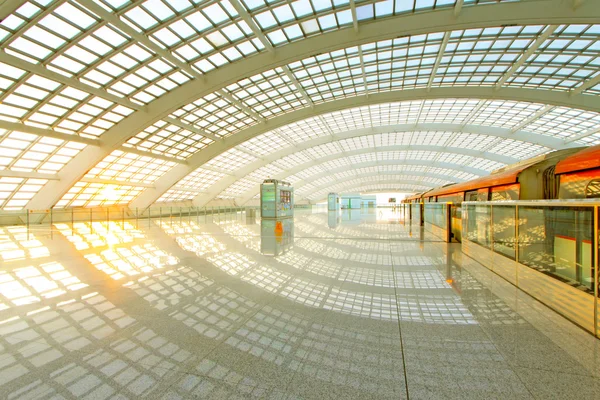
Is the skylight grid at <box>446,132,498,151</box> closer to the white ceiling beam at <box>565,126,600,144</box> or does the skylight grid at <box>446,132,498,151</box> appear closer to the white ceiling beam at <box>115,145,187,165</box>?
the white ceiling beam at <box>565,126,600,144</box>

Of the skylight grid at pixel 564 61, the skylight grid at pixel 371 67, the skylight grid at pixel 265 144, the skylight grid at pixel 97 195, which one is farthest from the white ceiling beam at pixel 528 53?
the skylight grid at pixel 97 195

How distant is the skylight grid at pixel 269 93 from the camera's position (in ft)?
88.6

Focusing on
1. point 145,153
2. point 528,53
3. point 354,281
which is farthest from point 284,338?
point 145,153

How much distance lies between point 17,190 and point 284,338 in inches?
1569

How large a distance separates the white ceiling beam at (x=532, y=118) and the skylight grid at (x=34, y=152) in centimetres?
4823

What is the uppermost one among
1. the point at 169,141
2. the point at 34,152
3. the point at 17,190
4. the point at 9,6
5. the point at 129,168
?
the point at 9,6

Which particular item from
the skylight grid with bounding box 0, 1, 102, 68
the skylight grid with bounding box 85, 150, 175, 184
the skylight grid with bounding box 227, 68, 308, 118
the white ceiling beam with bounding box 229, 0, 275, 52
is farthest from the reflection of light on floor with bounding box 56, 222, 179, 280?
the skylight grid with bounding box 85, 150, 175, 184

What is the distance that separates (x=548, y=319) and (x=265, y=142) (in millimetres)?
42050

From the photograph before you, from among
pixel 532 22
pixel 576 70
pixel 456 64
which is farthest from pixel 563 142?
pixel 532 22

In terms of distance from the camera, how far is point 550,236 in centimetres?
416

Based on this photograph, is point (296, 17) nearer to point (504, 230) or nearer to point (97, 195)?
point (504, 230)

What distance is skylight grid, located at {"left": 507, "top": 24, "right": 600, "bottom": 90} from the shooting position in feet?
70.7

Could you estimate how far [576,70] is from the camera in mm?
25891

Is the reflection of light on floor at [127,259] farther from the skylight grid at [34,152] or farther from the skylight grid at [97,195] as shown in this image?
the skylight grid at [97,195]
